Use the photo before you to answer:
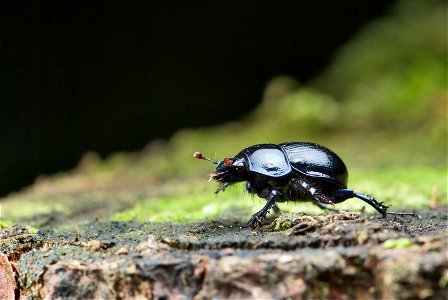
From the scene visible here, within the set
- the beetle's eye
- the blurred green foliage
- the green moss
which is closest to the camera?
the beetle's eye

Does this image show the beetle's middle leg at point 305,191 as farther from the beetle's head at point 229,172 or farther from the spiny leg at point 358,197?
the beetle's head at point 229,172


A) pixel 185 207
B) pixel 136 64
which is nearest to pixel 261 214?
pixel 185 207

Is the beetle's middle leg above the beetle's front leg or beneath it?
above

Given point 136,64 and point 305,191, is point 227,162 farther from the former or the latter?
point 136,64

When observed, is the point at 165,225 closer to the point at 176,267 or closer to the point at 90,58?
the point at 176,267

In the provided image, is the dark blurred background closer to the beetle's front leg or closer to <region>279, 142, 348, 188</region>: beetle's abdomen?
<region>279, 142, 348, 188</region>: beetle's abdomen

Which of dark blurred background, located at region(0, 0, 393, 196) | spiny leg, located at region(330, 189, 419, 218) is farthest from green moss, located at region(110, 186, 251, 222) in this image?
dark blurred background, located at region(0, 0, 393, 196)

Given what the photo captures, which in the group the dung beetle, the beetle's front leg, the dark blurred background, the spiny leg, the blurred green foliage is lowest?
the beetle's front leg
